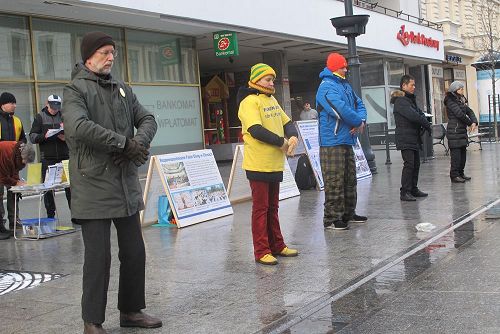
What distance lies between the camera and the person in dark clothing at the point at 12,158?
8023mm

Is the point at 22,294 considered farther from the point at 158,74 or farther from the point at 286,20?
the point at 286,20

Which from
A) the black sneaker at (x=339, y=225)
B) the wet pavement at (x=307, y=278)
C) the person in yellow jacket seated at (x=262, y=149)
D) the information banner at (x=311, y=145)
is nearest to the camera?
the wet pavement at (x=307, y=278)

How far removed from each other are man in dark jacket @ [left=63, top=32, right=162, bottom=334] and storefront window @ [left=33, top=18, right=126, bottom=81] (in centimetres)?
931

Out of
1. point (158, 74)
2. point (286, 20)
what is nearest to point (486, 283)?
point (158, 74)

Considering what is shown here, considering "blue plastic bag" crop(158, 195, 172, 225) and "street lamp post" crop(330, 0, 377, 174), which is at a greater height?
"street lamp post" crop(330, 0, 377, 174)

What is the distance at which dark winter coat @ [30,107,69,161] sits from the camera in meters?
8.76

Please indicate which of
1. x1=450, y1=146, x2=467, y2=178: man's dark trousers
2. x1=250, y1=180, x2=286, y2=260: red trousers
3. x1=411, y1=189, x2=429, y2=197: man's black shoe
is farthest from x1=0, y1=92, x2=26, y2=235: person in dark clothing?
x1=450, y1=146, x2=467, y2=178: man's dark trousers

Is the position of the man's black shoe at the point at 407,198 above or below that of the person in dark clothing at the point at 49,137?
below

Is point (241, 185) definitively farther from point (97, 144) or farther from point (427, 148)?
point (427, 148)

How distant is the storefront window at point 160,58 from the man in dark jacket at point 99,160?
36.4 ft

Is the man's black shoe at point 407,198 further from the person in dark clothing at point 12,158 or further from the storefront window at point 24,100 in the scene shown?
the storefront window at point 24,100

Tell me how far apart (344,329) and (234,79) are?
23284mm

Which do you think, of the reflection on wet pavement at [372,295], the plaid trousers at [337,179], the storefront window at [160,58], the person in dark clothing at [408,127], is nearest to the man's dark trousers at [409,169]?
the person in dark clothing at [408,127]

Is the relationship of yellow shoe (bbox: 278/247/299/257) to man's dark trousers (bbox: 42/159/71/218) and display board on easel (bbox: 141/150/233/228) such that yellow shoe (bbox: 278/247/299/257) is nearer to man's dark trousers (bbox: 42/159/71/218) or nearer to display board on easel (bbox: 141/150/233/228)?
display board on easel (bbox: 141/150/233/228)
